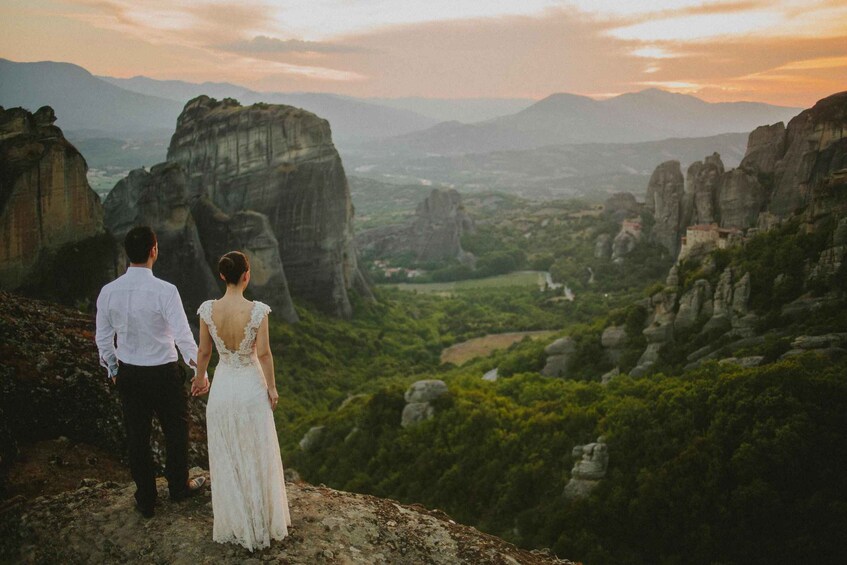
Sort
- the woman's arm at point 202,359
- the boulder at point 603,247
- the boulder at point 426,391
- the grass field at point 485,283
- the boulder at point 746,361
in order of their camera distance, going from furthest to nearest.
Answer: the grass field at point 485,283 < the boulder at point 603,247 < the boulder at point 426,391 < the boulder at point 746,361 < the woman's arm at point 202,359

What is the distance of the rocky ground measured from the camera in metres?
5.85

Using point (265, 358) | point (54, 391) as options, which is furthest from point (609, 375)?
point (265, 358)

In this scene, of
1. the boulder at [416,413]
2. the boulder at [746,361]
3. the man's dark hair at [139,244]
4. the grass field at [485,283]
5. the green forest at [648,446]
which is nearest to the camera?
the man's dark hair at [139,244]

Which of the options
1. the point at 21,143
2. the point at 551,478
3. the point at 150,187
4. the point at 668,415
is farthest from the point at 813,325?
the point at 150,187

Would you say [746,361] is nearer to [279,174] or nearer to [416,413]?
[416,413]

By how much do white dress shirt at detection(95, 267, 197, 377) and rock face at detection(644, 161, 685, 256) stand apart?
51.0 metres

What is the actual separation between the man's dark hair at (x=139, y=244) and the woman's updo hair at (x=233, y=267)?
813 millimetres

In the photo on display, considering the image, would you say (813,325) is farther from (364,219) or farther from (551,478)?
(364,219)

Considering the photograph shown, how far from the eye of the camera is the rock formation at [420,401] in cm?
2141

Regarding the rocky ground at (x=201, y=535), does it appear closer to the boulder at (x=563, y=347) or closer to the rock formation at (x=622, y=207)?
the boulder at (x=563, y=347)

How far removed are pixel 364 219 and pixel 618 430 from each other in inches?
4719

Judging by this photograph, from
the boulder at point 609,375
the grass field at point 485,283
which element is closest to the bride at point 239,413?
the boulder at point 609,375

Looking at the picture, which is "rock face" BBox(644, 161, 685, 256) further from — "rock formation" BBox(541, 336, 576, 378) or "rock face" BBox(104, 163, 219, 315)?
"rock face" BBox(104, 163, 219, 315)

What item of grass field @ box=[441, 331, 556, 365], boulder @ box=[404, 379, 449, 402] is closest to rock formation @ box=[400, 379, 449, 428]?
boulder @ box=[404, 379, 449, 402]
